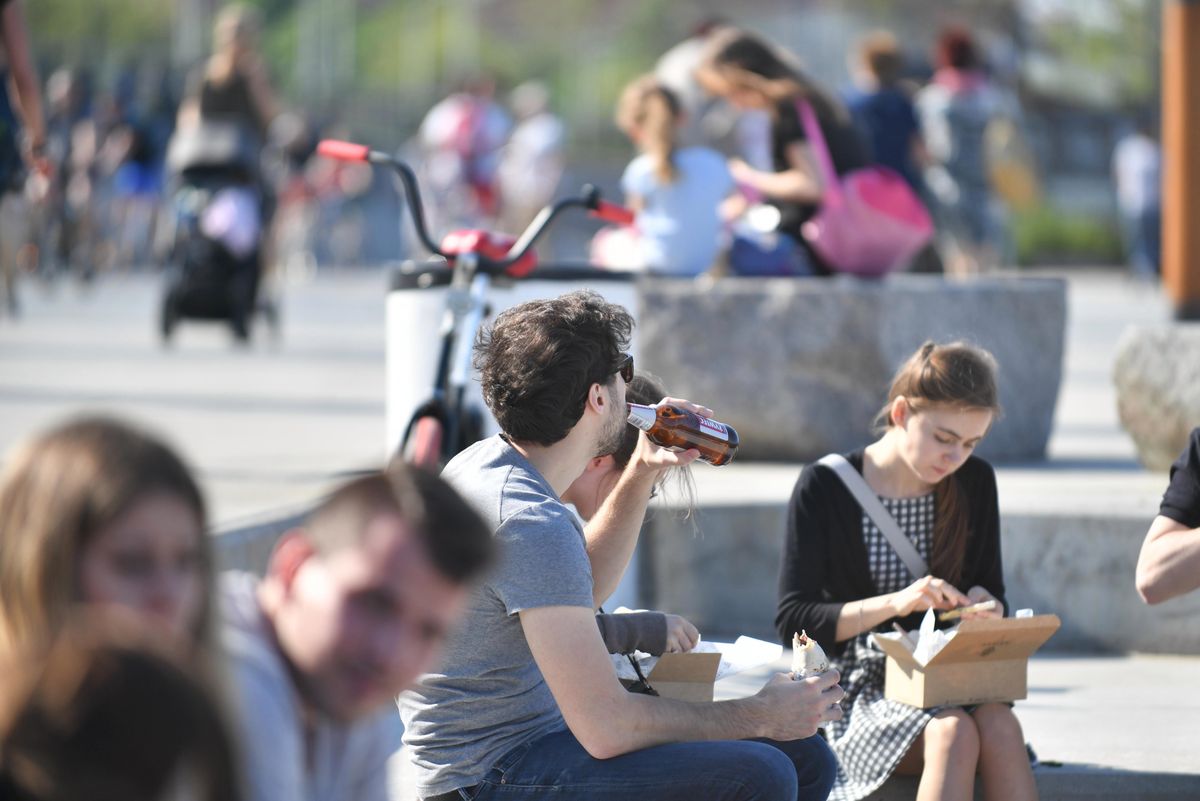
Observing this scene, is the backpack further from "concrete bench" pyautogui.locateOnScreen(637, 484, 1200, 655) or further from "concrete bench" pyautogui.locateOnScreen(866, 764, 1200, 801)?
"concrete bench" pyautogui.locateOnScreen(866, 764, 1200, 801)

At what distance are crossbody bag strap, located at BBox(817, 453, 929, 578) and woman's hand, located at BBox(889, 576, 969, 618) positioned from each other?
0.17m

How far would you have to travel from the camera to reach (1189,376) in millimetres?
6504

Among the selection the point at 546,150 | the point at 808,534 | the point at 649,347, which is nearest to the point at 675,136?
the point at 649,347

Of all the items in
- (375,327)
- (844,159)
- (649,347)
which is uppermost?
(844,159)

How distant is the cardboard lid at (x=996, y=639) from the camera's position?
12.5 feet

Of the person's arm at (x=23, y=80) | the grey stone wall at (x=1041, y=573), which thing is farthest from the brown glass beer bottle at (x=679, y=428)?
the person's arm at (x=23, y=80)

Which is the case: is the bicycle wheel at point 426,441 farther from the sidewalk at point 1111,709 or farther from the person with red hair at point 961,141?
the person with red hair at point 961,141

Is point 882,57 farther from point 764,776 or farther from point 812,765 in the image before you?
point 764,776

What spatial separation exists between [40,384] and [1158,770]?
25.5 ft

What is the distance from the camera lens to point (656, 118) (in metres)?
8.68

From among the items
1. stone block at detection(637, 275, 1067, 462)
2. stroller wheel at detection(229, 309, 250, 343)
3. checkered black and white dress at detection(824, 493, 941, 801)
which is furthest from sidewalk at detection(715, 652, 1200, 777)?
stroller wheel at detection(229, 309, 250, 343)

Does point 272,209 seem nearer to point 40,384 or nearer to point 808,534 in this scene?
point 40,384

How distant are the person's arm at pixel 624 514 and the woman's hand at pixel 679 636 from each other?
13 cm

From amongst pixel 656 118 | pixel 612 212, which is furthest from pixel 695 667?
pixel 656 118
